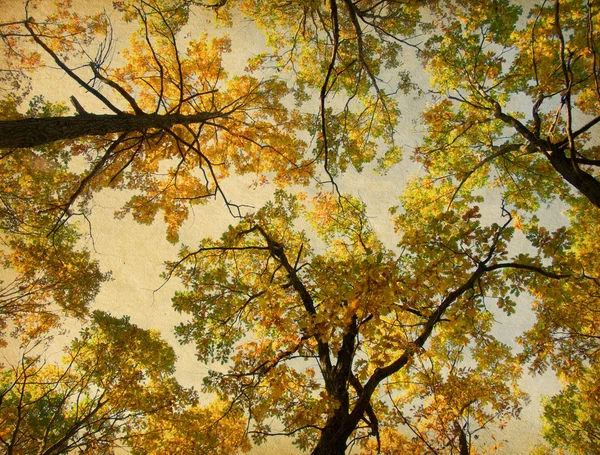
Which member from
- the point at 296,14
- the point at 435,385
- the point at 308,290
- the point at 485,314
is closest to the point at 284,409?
the point at 308,290

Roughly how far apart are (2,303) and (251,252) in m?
4.86

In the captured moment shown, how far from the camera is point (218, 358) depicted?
5.28 meters

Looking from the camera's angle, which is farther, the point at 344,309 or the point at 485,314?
the point at 485,314

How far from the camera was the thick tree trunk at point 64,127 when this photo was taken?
286 centimetres

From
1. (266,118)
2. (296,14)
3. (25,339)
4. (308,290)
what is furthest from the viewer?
(266,118)

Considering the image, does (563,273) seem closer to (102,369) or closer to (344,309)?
(344,309)

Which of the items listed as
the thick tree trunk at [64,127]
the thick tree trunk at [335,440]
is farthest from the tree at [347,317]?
the thick tree trunk at [64,127]

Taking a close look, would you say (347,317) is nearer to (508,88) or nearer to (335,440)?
(335,440)

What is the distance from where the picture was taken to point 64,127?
3.20 m

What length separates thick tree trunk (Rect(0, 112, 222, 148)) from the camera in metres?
2.86

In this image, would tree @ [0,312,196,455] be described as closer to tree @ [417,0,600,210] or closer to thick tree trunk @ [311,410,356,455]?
thick tree trunk @ [311,410,356,455]

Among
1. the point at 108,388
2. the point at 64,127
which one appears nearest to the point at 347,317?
the point at 64,127

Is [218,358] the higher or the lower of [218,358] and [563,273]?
the lower

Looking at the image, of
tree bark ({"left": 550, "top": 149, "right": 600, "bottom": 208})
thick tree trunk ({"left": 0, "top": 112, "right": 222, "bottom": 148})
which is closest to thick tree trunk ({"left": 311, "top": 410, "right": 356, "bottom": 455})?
tree bark ({"left": 550, "top": 149, "right": 600, "bottom": 208})
